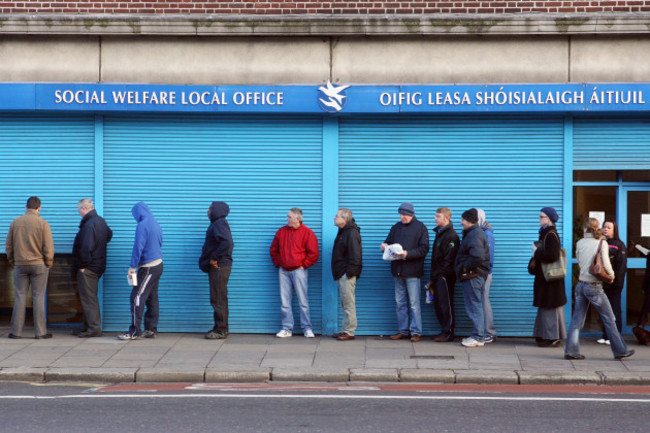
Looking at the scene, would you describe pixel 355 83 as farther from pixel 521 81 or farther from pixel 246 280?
pixel 246 280

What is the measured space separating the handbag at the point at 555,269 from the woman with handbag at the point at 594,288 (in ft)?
2.53

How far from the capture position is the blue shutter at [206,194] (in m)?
12.7

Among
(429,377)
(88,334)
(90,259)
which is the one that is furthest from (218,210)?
(429,377)

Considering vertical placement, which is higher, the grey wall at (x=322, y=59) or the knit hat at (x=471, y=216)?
the grey wall at (x=322, y=59)

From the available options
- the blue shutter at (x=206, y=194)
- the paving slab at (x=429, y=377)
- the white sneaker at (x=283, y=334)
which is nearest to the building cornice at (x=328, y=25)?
the blue shutter at (x=206, y=194)

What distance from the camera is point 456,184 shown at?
12570 mm

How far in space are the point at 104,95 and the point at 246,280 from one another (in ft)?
10.9

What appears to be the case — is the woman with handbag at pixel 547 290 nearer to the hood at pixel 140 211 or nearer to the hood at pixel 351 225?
the hood at pixel 351 225

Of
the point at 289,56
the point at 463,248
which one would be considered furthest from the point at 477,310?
the point at 289,56

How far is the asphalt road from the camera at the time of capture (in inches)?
280

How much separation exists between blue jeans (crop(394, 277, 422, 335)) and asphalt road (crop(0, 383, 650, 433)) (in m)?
2.88

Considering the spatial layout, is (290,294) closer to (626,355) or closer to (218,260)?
(218,260)

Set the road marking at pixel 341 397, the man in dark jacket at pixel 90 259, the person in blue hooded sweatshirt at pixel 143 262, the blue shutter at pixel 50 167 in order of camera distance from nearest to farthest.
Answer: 1. the road marking at pixel 341 397
2. the person in blue hooded sweatshirt at pixel 143 262
3. the man in dark jacket at pixel 90 259
4. the blue shutter at pixel 50 167

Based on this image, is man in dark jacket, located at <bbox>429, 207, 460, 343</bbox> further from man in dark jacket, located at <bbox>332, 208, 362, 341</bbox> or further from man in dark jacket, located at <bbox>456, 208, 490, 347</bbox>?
man in dark jacket, located at <bbox>332, 208, 362, 341</bbox>
